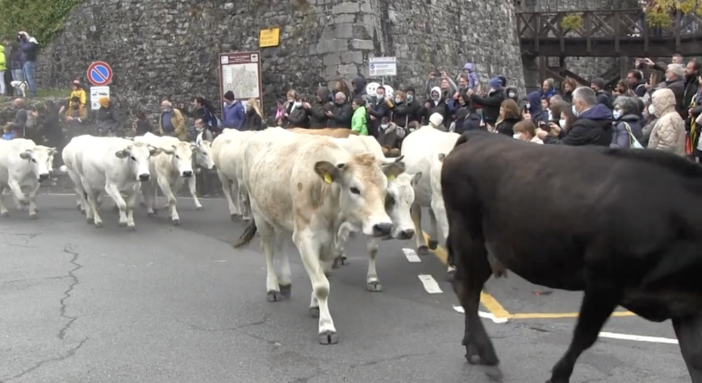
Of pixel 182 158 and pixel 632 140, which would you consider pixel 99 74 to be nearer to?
pixel 182 158

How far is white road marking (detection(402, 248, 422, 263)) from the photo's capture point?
10.1m

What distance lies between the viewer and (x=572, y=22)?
29.9m

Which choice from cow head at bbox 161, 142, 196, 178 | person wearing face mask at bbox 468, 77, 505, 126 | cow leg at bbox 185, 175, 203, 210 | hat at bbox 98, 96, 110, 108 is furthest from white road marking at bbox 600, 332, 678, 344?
hat at bbox 98, 96, 110, 108

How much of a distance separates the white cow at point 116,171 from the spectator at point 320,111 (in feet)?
11.1

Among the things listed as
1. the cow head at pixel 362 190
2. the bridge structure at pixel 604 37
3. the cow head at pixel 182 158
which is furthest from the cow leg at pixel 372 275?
the bridge structure at pixel 604 37

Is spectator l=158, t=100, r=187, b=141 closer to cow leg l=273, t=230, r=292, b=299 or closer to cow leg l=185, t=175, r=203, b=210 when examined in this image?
cow leg l=185, t=175, r=203, b=210

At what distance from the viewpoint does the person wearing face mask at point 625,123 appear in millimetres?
9062

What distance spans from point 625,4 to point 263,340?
122 ft

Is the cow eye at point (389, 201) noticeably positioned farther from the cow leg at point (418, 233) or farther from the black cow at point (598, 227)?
the cow leg at point (418, 233)

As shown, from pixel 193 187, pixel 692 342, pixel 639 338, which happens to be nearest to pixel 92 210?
pixel 193 187

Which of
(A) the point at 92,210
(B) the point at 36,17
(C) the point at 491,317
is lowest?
(C) the point at 491,317

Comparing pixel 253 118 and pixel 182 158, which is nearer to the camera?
pixel 182 158

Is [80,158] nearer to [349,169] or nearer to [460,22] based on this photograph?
[349,169]

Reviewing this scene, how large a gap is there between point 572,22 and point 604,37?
1.28 meters
